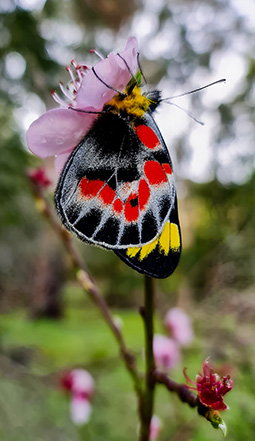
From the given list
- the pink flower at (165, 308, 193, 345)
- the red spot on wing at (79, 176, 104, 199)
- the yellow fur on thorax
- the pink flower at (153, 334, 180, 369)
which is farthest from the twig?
the pink flower at (165, 308, 193, 345)

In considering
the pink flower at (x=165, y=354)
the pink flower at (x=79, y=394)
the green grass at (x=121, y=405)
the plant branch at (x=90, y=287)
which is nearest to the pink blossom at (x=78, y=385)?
the pink flower at (x=79, y=394)

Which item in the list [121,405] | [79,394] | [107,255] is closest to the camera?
[79,394]

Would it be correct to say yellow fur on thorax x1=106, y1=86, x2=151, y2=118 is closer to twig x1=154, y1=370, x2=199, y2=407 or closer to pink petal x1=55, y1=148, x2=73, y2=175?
pink petal x1=55, y1=148, x2=73, y2=175

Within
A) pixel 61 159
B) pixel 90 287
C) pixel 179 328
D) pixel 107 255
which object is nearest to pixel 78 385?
pixel 179 328

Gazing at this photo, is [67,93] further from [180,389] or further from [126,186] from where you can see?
[180,389]

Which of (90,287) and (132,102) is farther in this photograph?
(90,287)

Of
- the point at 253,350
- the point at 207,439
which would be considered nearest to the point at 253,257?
the point at 253,350
